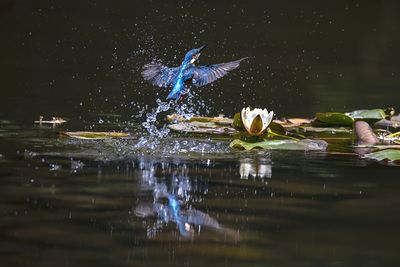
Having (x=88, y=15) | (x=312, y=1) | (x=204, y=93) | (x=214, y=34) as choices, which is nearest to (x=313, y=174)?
(x=204, y=93)

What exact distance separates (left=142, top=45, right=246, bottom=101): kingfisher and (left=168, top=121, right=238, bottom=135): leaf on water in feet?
1.03

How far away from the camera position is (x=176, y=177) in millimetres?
4641

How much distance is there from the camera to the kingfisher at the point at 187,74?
5.68 meters

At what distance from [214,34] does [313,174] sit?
28.1 feet

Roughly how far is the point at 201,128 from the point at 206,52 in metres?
5.57

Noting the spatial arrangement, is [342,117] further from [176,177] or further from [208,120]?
[176,177]

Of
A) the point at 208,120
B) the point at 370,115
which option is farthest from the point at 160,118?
the point at 370,115

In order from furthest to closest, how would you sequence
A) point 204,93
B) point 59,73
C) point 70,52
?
point 70,52
point 59,73
point 204,93

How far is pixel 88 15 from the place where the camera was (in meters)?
14.3

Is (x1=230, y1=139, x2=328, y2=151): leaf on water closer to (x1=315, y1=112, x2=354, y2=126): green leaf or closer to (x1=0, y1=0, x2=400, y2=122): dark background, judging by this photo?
(x1=315, y1=112, x2=354, y2=126): green leaf

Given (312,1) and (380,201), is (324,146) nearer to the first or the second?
(380,201)

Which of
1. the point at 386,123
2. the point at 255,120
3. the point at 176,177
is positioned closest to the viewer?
the point at 176,177

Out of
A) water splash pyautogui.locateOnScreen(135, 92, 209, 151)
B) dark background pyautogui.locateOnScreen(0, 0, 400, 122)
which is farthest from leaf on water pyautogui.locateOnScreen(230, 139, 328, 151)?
dark background pyautogui.locateOnScreen(0, 0, 400, 122)

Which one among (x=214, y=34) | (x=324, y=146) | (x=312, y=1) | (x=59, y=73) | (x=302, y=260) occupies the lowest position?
(x=302, y=260)
